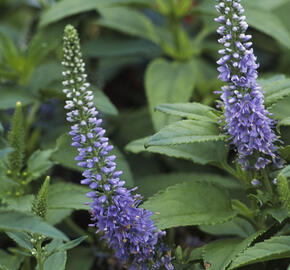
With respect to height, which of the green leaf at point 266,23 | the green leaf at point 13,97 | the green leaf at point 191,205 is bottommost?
the green leaf at point 191,205

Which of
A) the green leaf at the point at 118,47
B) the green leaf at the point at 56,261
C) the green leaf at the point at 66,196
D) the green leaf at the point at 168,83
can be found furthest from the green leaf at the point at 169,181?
the green leaf at the point at 118,47

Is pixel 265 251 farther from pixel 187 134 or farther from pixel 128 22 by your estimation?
pixel 128 22

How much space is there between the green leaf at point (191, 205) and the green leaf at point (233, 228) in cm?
18

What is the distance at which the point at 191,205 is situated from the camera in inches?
64.6

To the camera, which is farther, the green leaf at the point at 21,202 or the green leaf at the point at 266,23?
the green leaf at the point at 266,23

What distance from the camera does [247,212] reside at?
5.53 feet

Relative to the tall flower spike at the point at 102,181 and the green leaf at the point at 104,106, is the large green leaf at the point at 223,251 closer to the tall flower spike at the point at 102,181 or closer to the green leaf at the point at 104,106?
the tall flower spike at the point at 102,181

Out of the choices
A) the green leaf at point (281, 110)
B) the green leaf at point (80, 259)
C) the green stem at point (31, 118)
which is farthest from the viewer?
the green stem at point (31, 118)

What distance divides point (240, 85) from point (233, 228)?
0.66 metres

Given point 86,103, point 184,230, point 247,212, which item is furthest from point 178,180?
point 86,103

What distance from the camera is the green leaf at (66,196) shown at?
5.73 feet

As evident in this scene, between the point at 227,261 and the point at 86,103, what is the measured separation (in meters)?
0.62

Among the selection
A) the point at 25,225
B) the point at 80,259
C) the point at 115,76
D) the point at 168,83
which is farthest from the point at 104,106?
the point at 115,76

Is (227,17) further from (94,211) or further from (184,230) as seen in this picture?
(184,230)
